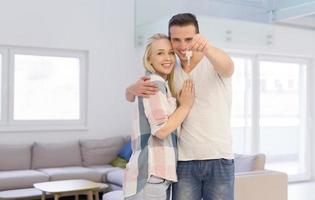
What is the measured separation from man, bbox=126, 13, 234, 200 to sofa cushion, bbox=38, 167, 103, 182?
356cm

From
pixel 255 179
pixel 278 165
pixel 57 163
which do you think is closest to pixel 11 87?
pixel 57 163

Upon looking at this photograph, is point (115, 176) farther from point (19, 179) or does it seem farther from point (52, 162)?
point (19, 179)

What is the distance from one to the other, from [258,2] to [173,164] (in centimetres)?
512

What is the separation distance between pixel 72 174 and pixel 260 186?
8.35 feet

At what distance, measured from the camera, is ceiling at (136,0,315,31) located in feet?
20.0

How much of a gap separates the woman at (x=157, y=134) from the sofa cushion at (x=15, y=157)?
154 inches

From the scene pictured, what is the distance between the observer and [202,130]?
173 centimetres

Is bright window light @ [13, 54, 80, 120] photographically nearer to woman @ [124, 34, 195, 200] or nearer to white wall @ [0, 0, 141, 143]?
white wall @ [0, 0, 141, 143]

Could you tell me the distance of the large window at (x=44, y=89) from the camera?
571 cm

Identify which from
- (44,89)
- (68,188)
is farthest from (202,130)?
(44,89)

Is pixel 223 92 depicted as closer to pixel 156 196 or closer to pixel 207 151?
pixel 207 151

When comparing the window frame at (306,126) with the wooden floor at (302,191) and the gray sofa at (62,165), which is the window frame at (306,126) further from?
the gray sofa at (62,165)

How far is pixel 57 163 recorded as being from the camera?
5566mm

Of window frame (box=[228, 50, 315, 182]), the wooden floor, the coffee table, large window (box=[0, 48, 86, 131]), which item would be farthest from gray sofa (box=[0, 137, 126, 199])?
the wooden floor
